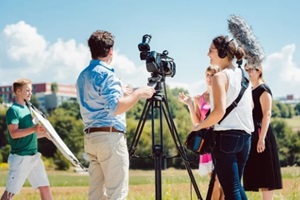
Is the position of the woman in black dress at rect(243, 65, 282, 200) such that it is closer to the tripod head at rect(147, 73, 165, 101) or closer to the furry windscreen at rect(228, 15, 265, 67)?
the furry windscreen at rect(228, 15, 265, 67)

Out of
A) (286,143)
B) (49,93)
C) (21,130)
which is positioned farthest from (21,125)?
(49,93)

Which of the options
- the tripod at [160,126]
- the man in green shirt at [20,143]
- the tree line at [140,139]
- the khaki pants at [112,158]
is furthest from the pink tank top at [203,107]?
the tree line at [140,139]

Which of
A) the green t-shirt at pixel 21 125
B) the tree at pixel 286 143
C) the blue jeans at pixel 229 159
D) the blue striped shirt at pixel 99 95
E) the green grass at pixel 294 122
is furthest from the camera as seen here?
the green grass at pixel 294 122

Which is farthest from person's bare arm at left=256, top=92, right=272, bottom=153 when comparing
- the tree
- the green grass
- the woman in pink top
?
the green grass

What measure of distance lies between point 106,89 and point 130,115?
93854mm

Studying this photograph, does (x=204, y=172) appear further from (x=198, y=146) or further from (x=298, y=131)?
(x=298, y=131)

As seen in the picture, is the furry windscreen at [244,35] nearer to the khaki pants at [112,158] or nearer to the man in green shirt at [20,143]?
the khaki pants at [112,158]

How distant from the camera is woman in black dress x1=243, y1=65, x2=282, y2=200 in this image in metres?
5.89

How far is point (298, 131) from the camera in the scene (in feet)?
326

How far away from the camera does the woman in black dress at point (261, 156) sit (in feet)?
19.3

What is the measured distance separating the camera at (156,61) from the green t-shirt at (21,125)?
6.21 ft

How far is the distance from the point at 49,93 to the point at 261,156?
514 feet

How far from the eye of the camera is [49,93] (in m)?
160

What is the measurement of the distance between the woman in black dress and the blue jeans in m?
1.38
